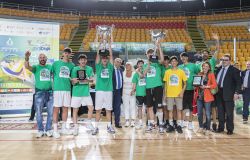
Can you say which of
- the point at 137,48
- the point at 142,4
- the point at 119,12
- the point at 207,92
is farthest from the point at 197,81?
the point at 119,12

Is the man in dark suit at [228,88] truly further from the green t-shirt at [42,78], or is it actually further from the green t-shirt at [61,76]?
the green t-shirt at [42,78]

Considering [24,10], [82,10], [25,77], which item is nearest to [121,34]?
[82,10]

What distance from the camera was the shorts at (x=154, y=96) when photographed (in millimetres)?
5926

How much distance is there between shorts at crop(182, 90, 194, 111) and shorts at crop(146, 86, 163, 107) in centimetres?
61

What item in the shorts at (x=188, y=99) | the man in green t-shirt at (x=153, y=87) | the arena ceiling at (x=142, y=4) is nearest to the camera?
the man in green t-shirt at (x=153, y=87)

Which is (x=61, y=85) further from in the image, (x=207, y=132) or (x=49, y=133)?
(x=207, y=132)

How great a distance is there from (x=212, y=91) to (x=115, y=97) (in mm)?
2138

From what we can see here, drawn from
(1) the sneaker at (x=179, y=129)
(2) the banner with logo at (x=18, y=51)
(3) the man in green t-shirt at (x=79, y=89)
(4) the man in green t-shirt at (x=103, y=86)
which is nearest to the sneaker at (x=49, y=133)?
(3) the man in green t-shirt at (x=79, y=89)

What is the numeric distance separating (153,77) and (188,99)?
3.02 feet

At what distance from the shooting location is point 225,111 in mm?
6293

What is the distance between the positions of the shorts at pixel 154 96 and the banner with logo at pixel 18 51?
3511 mm

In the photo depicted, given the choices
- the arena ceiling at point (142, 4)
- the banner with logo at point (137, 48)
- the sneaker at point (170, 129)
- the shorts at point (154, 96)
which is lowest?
the sneaker at point (170, 129)

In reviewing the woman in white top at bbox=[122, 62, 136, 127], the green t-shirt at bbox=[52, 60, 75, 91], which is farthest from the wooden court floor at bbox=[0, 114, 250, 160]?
the woman in white top at bbox=[122, 62, 136, 127]

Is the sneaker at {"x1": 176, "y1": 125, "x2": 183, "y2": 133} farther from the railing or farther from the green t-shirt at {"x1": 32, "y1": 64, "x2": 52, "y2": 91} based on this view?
the railing
